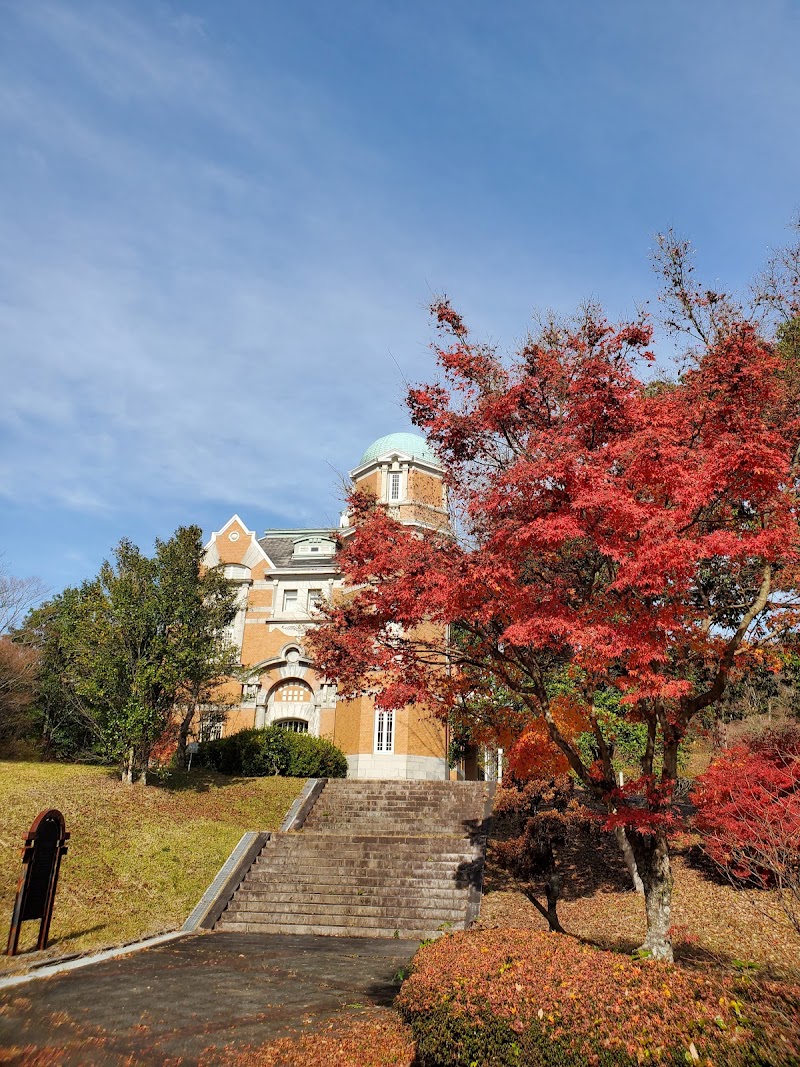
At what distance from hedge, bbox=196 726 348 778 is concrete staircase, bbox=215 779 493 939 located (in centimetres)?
530

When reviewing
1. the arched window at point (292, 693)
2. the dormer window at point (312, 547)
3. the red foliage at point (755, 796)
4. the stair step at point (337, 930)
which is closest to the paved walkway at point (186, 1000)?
the stair step at point (337, 930)

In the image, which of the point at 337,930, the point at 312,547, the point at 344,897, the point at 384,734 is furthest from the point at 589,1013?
the point at 312,547

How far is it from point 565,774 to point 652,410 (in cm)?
1171

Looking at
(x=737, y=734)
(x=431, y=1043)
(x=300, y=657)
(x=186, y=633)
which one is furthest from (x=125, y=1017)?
(x=300, y=657)

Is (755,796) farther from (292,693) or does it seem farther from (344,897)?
(292,693)

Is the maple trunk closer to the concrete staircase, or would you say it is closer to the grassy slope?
the concrete staircase

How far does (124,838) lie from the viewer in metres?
15.6

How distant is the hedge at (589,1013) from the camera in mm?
4207

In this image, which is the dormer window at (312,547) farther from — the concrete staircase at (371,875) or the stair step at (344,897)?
the stair step at (344,897)

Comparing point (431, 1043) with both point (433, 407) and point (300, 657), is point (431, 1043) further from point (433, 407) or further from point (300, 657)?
point (300, 657)

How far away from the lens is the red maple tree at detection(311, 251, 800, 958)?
25.8 feet

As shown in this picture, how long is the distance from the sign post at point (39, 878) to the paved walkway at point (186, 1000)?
144 centimetres

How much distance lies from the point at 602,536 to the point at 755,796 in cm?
720

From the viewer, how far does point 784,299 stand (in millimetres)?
12680
